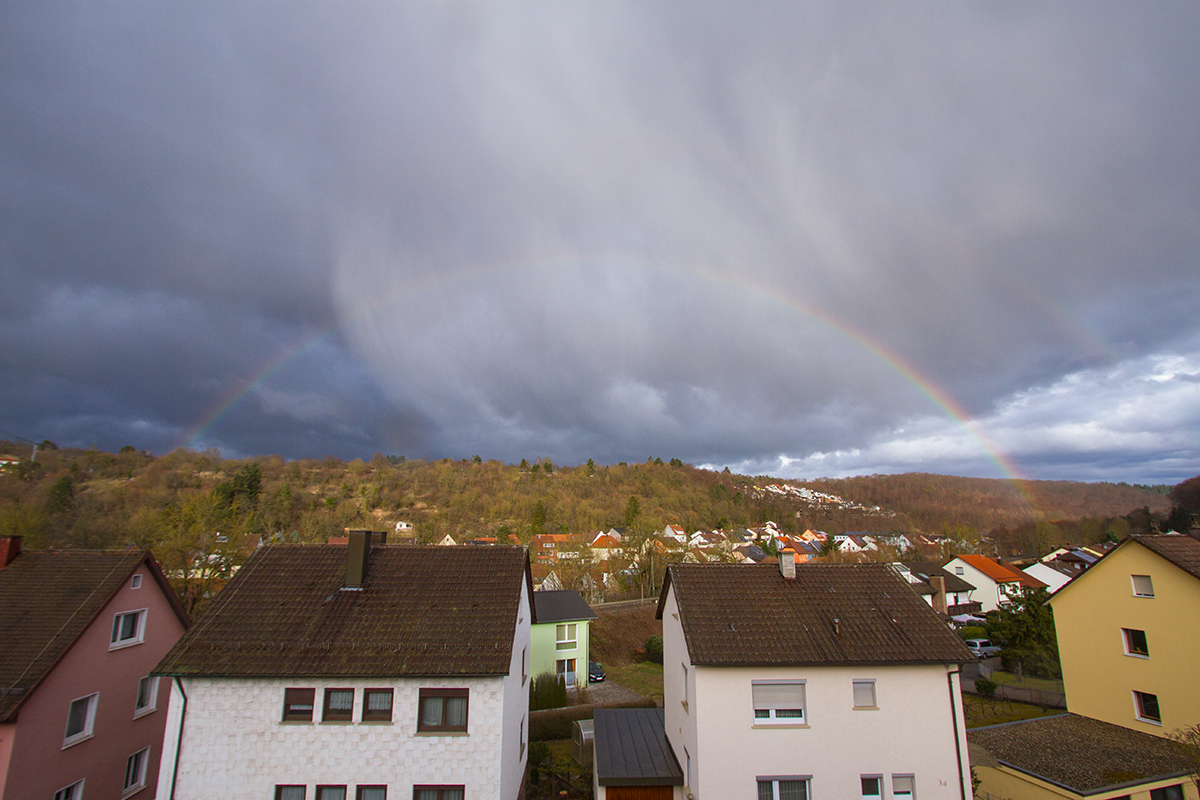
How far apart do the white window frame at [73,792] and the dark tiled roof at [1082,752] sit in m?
33.7

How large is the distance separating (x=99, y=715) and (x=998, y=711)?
143 ft

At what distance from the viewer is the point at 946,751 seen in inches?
675

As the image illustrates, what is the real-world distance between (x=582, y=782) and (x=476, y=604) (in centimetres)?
1050

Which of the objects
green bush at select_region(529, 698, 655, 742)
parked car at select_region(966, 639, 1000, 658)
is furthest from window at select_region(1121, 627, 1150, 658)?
parked car at select_region(966, 639, 1000, 658)

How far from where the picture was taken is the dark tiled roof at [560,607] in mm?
38325

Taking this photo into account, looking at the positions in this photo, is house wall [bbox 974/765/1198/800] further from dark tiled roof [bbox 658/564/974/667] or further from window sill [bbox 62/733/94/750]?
window sill [bbox 62/733/94/750]

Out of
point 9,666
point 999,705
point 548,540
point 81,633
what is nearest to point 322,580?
point 81,633

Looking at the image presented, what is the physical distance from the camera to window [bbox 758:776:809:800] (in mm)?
16891

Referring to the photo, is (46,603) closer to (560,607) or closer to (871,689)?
(560,607)

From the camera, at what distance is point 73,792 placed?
1911 centimetres

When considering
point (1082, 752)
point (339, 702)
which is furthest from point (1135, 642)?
point (339, 702)

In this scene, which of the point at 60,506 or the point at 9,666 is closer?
the point at 9,666

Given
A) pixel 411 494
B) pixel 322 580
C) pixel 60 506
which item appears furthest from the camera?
pixel 411 494

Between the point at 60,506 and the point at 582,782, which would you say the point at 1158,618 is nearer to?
the point at 582,782
